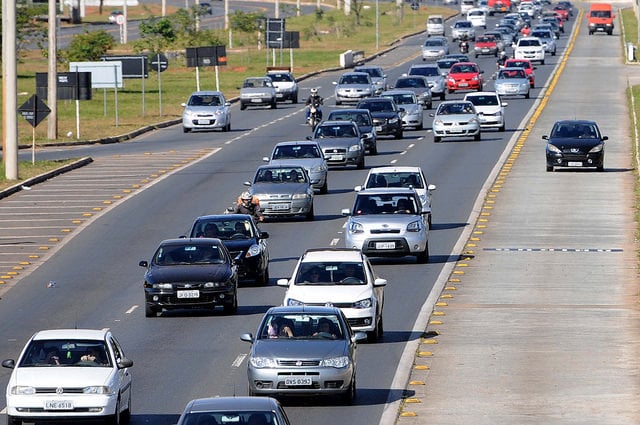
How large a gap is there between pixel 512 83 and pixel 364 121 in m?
26.9

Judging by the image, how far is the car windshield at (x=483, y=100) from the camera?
7206cm

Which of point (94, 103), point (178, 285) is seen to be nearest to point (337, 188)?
point (178, 285)

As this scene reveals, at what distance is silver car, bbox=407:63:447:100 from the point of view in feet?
297

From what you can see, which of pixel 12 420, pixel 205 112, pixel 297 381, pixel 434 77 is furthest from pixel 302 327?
pixel 434 77

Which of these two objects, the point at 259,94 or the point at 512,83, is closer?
the point at 259,94

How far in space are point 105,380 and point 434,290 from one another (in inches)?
595

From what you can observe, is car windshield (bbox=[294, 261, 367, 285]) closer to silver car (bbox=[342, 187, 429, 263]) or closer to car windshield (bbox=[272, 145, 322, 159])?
silver car (bbox=[342, 187, 429, 263])

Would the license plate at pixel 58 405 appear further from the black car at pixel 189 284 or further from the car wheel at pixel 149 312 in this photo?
the car wheel at pixel 149 312

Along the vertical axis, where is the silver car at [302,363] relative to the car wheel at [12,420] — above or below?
above

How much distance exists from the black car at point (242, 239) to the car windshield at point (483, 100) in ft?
116

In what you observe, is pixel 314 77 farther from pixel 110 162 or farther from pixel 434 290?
pixel 434 290

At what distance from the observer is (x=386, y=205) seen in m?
40.0

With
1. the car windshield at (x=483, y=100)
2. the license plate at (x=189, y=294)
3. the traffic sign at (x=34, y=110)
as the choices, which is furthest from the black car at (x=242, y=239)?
the car windshield at (x=483, y=100)

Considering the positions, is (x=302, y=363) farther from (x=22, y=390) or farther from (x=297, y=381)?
(x=22, y=390)
